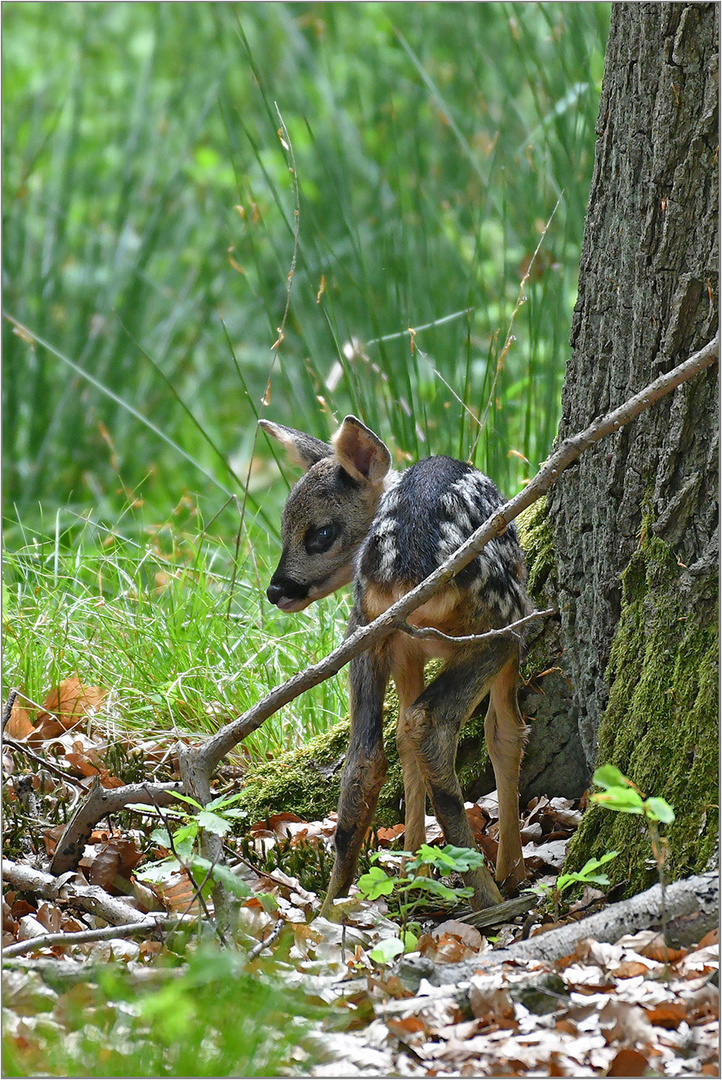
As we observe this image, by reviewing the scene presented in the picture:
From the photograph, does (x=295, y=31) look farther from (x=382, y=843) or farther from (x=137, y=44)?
(x=382, y=843)

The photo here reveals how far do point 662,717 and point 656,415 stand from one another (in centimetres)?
76

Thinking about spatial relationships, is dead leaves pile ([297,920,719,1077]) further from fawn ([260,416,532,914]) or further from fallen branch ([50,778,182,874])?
fallen branch ([50,778,182,874])

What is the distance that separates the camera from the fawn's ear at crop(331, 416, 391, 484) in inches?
147

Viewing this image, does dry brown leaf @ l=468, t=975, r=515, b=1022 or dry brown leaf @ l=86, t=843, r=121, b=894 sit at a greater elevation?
dry brown leaf @ l=86, t=843, r=121, b=894

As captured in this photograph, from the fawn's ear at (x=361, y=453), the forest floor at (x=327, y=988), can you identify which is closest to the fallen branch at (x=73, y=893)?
the forest floor at (x=327, y=988)

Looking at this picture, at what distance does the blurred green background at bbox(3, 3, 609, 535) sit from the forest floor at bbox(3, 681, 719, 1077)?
1827 millimetres

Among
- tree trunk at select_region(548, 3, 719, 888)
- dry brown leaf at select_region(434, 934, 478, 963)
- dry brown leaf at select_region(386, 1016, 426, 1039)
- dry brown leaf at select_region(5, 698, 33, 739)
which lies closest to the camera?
dry brown leaf at select_region(386, 1016, 426, 1039)

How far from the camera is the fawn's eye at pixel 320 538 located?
3.85m

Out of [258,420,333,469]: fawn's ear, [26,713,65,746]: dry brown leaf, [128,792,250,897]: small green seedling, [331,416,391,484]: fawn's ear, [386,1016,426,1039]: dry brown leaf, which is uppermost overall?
[258,420,333,469]: fawn's ear

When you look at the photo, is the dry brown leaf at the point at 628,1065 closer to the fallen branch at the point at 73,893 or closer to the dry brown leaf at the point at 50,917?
the fallen branch at the point at 73,893

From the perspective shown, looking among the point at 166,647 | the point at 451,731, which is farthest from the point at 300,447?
the point at 451,731

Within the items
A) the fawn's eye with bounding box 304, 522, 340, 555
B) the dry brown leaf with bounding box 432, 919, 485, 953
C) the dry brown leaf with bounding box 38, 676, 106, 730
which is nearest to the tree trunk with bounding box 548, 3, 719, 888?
the dry brown leaf with bounding box 432, 919, 485, 953

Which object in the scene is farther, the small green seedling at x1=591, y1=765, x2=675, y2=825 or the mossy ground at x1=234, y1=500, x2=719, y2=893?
the mossy ground at x1=234, y1=500, x2=719, y2=893

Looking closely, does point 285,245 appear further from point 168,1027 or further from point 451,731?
point 168,1027
